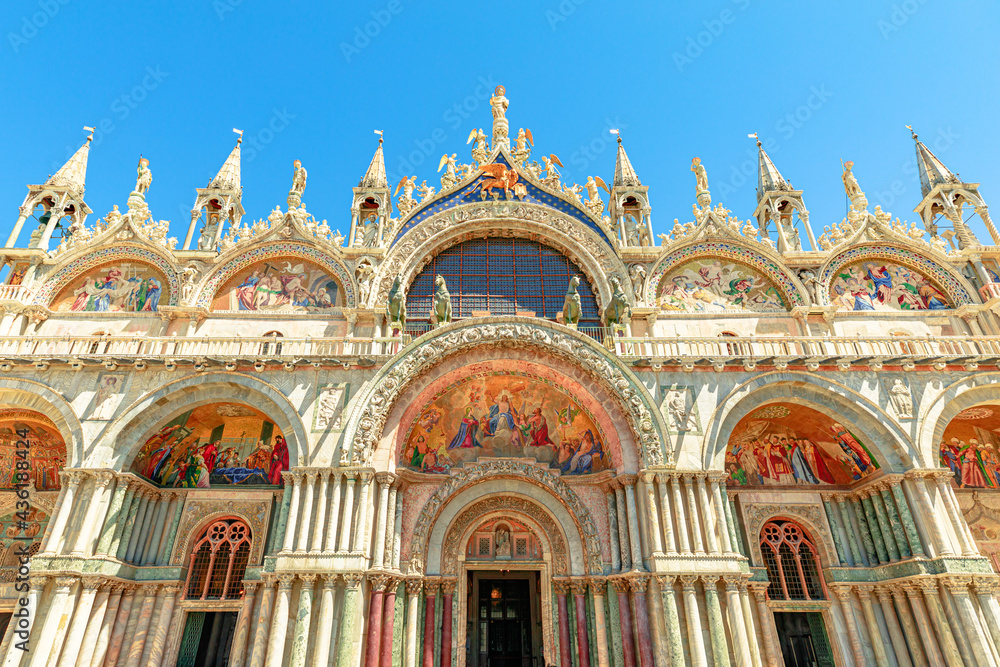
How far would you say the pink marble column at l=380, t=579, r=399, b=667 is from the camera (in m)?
13.1

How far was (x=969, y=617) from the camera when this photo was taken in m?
12.6

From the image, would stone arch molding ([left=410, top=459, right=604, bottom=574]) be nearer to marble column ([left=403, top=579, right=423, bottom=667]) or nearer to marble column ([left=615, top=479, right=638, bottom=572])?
marble column ([left=403, top=579, right=423, bottom=667])

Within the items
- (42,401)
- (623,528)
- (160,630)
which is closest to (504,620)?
(623,528)

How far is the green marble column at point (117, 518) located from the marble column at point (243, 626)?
11.3ft

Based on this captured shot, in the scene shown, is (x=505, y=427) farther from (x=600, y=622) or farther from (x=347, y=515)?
(x=600, y=622)

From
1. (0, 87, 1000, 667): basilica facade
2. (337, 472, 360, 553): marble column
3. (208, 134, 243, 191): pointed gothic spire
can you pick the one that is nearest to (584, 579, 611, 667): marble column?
(0, 87, 1000, 667): basilica facade

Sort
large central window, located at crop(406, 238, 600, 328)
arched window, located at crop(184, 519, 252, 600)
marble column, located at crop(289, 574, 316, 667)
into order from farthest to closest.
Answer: large central window, located at crop(406, 238, 600, 328), arched window, located at crop(184, 519, 252, 600), marble column, located at crop(289, 574, 316, 667)

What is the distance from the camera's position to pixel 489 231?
21.6m

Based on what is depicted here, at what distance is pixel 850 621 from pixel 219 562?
17.8 meters

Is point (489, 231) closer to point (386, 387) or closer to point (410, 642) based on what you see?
point (386, 387)

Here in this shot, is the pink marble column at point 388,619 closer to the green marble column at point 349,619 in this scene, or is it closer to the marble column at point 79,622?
the green marble column at point 349,619

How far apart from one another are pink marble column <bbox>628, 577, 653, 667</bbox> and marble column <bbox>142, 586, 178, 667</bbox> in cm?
1021

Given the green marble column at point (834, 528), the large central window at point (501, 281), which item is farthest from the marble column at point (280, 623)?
the green marble column at point (834, 528)

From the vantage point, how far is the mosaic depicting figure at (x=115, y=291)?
770 inches
